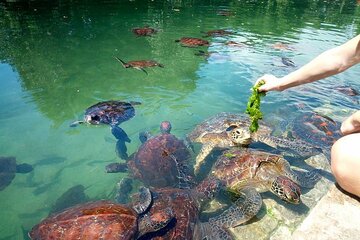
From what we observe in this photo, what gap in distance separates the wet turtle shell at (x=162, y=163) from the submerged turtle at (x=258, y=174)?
701 millimetres

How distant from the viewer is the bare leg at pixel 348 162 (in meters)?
2.67

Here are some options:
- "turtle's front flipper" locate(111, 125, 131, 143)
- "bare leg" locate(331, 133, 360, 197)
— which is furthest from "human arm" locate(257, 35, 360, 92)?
"turtle's front flipper" locate(111, 125, 131, 143)

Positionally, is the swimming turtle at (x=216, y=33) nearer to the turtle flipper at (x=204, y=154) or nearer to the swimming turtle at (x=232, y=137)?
the swimming turtle at (x=232, y=137)

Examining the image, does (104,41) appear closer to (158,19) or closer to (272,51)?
(158,19)

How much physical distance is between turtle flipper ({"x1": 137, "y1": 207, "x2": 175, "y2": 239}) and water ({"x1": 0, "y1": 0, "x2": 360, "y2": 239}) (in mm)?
1864

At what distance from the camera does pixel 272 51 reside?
41.3 ft

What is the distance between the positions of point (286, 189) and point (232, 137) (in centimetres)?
160

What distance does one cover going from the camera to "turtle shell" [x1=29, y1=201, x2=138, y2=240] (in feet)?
11.5

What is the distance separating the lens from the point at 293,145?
526cm

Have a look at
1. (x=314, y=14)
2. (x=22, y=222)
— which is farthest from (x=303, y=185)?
(x=314, y=14)

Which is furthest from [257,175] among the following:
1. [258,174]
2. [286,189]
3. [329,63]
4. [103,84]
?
[103,84]

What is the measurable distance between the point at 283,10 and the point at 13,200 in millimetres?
24732

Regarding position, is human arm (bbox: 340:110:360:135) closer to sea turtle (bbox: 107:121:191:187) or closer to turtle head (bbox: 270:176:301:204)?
turtle head (bbox: 270:176:301:204)

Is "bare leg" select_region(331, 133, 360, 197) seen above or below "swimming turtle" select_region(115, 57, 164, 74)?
above
